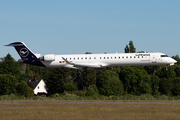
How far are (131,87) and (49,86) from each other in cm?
2837

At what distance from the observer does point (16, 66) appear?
106812 millimetres

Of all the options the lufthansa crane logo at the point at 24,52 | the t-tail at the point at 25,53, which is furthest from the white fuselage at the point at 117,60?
the lufthansa crane logo at the point at 24,52

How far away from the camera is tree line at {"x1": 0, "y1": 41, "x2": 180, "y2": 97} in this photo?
8819 centimetres

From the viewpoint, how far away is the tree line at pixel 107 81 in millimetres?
88188

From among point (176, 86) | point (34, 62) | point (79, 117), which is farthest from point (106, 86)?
point (79, 117)

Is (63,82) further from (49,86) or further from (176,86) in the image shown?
(176,86)

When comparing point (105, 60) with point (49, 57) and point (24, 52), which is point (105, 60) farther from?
point (24, 52)

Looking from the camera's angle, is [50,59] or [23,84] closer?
[50,59]

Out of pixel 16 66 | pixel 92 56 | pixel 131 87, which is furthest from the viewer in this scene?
pixel 16 66

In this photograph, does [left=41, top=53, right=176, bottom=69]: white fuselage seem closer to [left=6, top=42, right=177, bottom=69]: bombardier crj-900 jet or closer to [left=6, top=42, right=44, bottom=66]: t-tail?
[left=6, top=42, right=177, bottom=69]: bombardier crj-900 jet

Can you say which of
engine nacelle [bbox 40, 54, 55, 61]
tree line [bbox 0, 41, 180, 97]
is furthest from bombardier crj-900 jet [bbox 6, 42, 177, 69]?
tree line [bbox 0, 41, 180, 97]

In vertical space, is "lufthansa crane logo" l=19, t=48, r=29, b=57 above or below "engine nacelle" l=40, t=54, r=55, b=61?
above

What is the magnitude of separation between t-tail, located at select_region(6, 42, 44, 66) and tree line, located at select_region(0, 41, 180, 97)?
3136cm

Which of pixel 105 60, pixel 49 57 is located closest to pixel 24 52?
pixel 49 57
